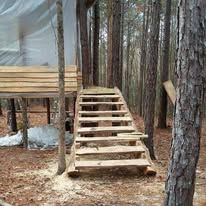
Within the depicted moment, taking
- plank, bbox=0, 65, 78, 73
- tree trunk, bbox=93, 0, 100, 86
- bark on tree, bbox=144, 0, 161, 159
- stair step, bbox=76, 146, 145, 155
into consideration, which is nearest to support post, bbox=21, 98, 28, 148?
plank, bbox=0, 65, 78, 73

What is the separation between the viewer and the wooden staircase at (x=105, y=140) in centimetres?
652

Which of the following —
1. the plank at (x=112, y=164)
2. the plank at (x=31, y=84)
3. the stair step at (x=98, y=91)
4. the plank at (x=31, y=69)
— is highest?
the plank at (x=31, y=69)

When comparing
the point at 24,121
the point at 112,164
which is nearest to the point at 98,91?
the point at 24,121

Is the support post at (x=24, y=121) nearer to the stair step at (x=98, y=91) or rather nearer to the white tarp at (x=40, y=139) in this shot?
the white tarp at (x=40, y=139)

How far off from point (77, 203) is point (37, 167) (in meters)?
3.00

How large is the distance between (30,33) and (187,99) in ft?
27.5

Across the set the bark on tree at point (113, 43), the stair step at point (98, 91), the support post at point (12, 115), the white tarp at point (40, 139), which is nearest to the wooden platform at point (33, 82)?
the stair step at point (98, 91)

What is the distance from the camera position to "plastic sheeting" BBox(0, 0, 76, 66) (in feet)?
35.1

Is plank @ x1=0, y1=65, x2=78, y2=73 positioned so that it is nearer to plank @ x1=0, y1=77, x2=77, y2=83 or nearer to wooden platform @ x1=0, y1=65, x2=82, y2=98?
wooden platform @ x1=0, y1=65, x2=82, y2=98

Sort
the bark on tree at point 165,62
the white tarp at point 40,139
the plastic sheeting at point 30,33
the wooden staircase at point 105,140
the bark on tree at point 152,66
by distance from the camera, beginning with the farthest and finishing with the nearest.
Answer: the bark on tree at point 165,62
the white tarp at point 40,139
the plastic sheeting at point 30,33
the bark on tree at point 152,66
the wooden staircase at point 105,140

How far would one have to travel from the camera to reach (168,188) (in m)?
3.51

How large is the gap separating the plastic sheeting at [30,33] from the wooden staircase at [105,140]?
1.57 m

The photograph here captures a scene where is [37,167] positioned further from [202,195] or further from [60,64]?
[202,195]

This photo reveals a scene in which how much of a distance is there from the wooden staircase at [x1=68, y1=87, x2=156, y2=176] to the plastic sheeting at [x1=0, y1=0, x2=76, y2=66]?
1574 millimetres
